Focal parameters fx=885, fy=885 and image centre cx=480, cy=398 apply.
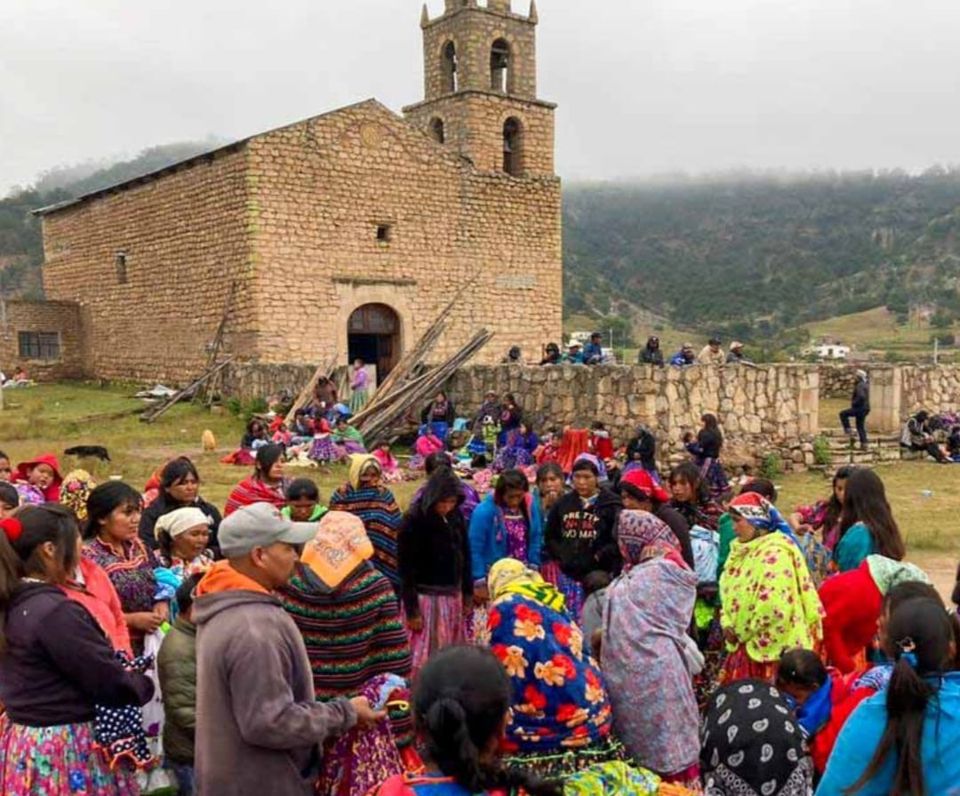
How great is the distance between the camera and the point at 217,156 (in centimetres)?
1986

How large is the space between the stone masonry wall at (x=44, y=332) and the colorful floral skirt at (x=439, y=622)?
949 inches

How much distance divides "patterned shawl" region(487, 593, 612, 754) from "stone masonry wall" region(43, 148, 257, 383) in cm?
1755

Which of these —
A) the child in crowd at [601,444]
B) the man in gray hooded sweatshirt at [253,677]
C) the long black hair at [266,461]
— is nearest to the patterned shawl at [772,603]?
the man in gray hooded sweatshirt at [253,677]

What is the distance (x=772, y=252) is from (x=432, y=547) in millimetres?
66705

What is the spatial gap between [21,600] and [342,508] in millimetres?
2450

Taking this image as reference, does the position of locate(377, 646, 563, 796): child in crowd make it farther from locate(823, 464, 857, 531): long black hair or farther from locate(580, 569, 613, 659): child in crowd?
locate(823, 464, 857, 531): long black hair

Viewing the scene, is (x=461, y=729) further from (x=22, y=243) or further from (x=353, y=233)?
(x=22, y=243)

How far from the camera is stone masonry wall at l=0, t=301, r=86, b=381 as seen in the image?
25.6 metres

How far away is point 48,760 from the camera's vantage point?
284 centimetres

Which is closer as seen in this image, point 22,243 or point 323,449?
point 323,449

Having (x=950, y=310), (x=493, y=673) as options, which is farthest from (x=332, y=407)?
(x=950, y=310)

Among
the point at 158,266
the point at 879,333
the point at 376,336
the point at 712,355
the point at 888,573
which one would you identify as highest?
the point at 158,266

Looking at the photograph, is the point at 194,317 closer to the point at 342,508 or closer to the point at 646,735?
the point at 342,508

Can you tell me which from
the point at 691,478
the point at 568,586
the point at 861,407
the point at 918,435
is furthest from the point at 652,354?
the point at 568,586
